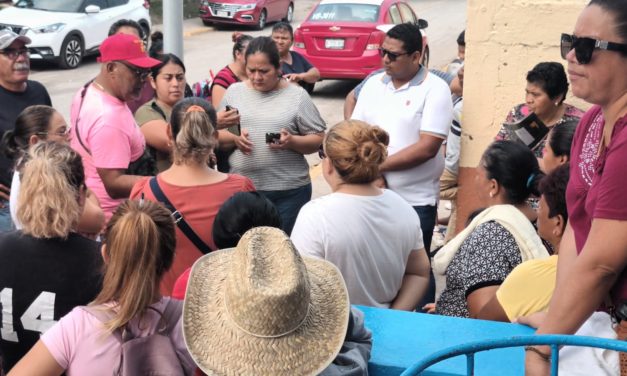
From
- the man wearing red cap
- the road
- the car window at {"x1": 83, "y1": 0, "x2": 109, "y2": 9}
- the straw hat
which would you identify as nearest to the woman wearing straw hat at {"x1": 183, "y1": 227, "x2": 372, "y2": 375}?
the straw hat

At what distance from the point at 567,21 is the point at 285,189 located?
2341 mm

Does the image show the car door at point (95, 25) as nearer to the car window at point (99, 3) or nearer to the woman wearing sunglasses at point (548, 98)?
the car window at point (99, 3)

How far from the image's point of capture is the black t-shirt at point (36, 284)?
9.68 feet

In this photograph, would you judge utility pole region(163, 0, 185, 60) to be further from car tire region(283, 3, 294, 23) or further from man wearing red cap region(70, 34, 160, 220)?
car tire region(283, 3, 294, 23)

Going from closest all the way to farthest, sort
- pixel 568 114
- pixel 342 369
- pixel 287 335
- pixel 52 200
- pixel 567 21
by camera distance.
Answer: pixel 287 335
pixel 342 369
pixel 52 200
pixel 568 114
pixel 567 21

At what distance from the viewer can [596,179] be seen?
2455 millimetres

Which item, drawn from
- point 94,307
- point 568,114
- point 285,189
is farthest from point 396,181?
point 94,307

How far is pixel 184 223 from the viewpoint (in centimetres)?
371

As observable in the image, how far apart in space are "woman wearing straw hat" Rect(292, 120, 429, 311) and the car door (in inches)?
556

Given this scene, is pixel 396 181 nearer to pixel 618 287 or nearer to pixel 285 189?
pixel 285 189

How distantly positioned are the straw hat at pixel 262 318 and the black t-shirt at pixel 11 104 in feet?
9.68

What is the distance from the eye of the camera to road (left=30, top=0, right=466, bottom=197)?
44.8 feet

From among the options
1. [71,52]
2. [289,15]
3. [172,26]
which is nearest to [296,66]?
[172,26]

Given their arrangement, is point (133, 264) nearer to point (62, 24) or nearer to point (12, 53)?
point (12, 53)
